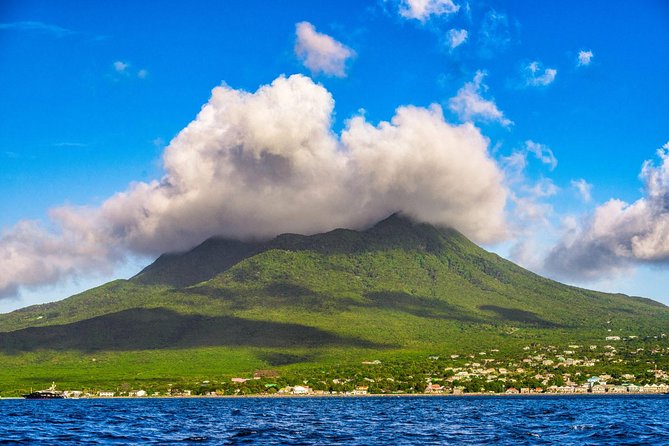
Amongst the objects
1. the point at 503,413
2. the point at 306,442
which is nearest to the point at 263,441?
the point at 306,442

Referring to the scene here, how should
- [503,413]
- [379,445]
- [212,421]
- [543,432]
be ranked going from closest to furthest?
[379,445] → [543,432] → [212,421] → [503,413]

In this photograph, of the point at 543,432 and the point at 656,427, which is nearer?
the point at 543,432

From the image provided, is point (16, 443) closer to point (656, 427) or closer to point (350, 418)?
point (350, 418)

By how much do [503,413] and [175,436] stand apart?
67.4 m

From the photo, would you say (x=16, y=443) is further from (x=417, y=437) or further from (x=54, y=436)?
(x=417, y=437)

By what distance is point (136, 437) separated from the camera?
88125 millimetres

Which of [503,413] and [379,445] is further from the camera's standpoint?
[503,413]

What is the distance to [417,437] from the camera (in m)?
87.7

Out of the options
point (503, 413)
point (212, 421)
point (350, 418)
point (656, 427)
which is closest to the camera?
point (656, 427)

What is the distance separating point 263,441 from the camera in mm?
83062

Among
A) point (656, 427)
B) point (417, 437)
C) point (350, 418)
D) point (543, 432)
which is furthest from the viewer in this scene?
point (350, 418)

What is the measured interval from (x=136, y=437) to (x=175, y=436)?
4274mm

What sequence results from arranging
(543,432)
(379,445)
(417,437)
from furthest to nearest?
(543,432) → (417,437) → (379,445)

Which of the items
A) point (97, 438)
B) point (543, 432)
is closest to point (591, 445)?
point (543, 432)
